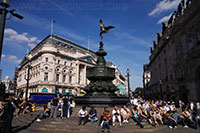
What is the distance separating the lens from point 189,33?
2591 cm

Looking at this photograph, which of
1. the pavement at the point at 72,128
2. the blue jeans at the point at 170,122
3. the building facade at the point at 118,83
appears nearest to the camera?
the pavement at the point at 72,128

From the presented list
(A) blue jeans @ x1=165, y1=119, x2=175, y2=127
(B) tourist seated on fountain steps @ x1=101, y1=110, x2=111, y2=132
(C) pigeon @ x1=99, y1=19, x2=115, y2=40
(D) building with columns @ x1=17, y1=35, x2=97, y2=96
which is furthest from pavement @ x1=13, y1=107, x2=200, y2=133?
(D) building with columns @ x1=17, y1=35, x2=97, y2=96

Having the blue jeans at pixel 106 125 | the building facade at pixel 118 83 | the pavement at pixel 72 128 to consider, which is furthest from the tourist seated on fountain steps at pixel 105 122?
the building facade at pixel 118 83

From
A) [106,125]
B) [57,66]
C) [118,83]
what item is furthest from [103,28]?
[118,83]

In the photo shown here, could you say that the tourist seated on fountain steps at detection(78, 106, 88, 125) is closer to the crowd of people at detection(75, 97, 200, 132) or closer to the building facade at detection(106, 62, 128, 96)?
the crowd of people at detection(75, 97, 200, 132)

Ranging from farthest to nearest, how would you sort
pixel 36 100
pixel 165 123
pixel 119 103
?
pixel 36 100 → pixel 119 103 → pixel 165 123

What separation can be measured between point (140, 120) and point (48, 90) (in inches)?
1696

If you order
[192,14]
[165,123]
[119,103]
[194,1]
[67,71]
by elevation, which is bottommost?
[165,123]

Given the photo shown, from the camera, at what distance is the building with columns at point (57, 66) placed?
157ft

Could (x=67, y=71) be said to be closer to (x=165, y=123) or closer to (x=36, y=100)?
(x=36, y=100)

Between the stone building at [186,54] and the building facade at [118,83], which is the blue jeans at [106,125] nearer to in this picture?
the stone building at [186,54]

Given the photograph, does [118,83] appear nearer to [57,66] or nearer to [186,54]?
[57,66]

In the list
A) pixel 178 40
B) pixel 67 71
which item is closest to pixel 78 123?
pixel 178 40

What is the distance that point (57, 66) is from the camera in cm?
5088
